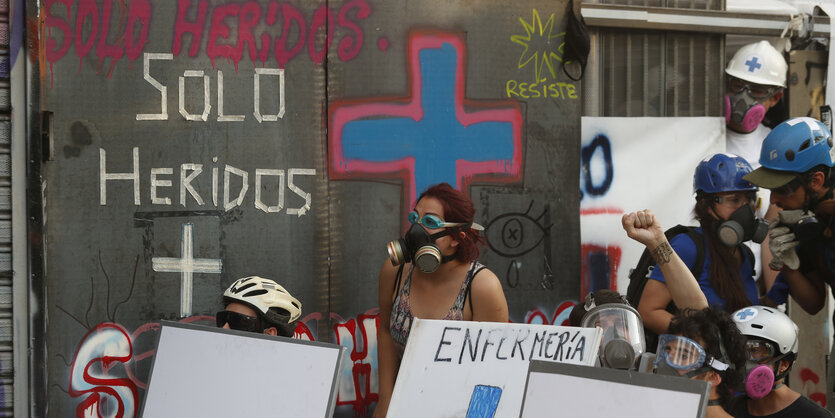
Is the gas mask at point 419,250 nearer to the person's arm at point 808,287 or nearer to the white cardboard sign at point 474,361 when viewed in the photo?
the white cardboard sign at point 474,361

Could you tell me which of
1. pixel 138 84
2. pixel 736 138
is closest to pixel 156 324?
pixel 138 84

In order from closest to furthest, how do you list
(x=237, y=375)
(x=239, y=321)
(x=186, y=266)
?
1. (x=237, y=375)
2. (x=239, y=321)
3. (x=186, y=266)

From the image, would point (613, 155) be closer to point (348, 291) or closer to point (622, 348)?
point (348, 291)

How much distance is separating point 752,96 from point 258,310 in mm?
3882

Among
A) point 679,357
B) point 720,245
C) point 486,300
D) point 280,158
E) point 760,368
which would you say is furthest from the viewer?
point 280,158

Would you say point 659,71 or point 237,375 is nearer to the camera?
point 237,375

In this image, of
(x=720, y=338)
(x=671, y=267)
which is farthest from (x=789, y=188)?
(x=720, y=338)

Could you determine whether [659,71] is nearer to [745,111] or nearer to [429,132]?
[745,111]

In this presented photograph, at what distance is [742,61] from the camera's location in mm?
6293

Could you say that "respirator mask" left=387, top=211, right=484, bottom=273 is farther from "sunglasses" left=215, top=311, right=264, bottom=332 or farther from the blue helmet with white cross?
the blue helmet with white cross

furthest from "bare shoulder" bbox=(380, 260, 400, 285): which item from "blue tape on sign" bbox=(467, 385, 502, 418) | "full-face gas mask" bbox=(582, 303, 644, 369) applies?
"blue tape on sign" bbox=(467, 385, 502, 418)

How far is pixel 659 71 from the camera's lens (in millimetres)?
6312

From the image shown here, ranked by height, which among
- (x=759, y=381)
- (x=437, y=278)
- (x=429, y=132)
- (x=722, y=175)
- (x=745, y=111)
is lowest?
(x=759, y=381)

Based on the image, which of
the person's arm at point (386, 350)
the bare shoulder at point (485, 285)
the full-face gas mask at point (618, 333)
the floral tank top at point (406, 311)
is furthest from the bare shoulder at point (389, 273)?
the full-face gas mask at point (618, 333)
